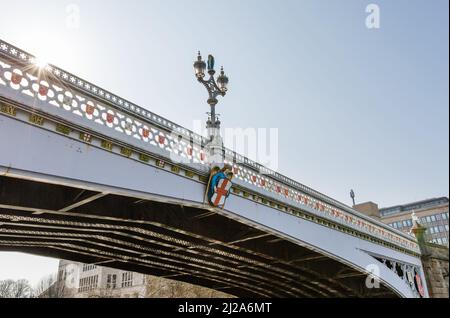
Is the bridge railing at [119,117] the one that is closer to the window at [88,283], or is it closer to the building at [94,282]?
the building at [94,282]

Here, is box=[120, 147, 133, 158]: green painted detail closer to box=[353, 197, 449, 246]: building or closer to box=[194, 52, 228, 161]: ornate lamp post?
box=[194, 52, 228, 161]: ornate lamp post

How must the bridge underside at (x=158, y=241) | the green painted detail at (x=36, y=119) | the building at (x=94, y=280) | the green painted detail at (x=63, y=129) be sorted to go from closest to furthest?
the green painted detail at (x=36, y=119) < the green painted detail at (x=63, y=129) < the bridge underside at (x=158, y=241) < the building at (x=94, y=280)

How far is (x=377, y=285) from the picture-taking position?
25234 mm

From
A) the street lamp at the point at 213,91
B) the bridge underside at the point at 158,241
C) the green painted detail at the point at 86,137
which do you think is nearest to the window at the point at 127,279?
the bridge underside at the point at 158,241

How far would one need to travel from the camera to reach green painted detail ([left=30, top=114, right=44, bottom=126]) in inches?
353

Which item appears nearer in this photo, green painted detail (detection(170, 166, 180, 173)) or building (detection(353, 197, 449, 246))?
green painted detail (detection(170, 166, 180, 173))

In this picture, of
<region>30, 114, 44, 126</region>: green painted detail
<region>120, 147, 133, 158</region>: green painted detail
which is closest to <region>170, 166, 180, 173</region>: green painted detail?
<region>120, 147, 133, 158</region>: green painted detail

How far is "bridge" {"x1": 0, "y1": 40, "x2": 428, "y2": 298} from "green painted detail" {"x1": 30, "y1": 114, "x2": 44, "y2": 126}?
0.10ft

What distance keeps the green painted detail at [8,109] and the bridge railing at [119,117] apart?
40 centimetres

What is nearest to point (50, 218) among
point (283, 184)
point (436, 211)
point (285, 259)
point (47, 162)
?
point (47, 162)

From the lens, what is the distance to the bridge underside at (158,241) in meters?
11.3

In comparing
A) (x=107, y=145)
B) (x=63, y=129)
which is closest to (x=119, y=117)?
(x=107, y=145)

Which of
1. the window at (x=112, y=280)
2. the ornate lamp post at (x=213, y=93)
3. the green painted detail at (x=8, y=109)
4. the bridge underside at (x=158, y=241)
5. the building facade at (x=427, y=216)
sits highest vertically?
the building facade at (x=427, y=216)
